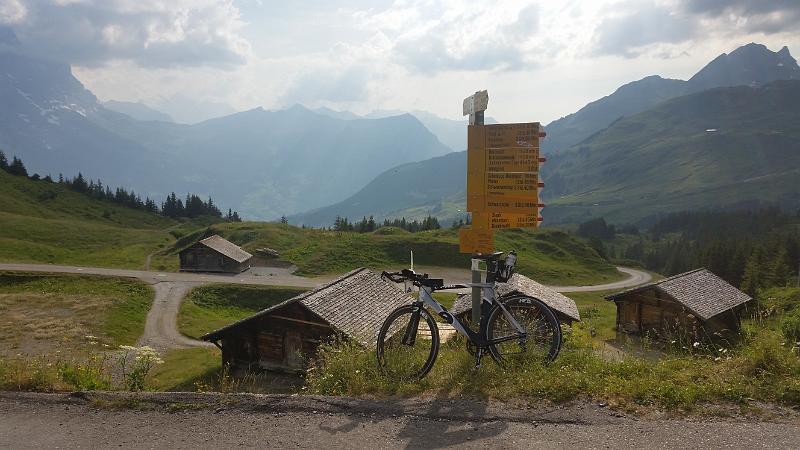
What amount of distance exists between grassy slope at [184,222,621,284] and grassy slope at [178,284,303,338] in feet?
52.6

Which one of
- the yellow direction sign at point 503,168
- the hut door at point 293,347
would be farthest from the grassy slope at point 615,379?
the hut door at point 293,347

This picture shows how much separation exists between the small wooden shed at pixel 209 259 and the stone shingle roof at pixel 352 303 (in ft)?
152

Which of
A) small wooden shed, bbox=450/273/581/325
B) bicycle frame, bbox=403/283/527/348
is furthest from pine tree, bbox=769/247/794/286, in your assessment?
bicycle frame, bbox=403/283/527/348

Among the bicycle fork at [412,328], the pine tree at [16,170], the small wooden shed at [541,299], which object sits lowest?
the small wooden shed at [541,299]

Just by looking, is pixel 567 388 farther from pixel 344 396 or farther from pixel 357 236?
pixel 357 236

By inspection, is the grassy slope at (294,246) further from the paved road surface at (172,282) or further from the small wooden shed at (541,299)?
the small wooden shed at (541,299)

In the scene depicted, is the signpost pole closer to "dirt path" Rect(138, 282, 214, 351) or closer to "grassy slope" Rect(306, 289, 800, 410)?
Answer: "grassy slope" Rect(306, 289, 800, 410)

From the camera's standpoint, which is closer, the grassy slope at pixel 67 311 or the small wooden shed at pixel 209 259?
the grassy slope at pixel 67 311

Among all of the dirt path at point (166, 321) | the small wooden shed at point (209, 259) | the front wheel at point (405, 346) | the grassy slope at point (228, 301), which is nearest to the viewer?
the front wheel at point (405, 346)

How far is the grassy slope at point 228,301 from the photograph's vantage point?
51.1 meters

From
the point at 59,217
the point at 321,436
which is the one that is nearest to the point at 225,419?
the point at 321,436

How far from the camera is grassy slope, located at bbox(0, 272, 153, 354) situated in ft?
129

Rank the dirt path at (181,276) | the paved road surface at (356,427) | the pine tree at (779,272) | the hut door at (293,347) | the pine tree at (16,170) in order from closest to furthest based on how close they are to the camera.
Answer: the paved road surface at (356,427), the hut door at (293,347), the dirt path at (181,276), the pine tree at (779,272), the pine tree at (16,170)

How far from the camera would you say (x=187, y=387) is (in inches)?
1130
